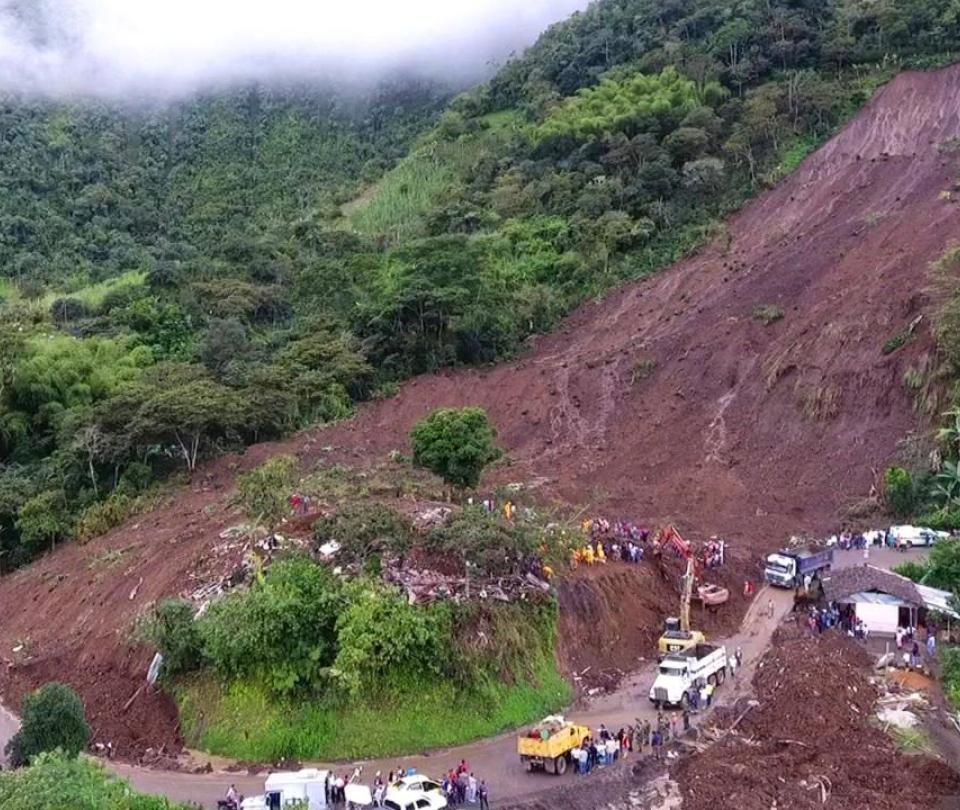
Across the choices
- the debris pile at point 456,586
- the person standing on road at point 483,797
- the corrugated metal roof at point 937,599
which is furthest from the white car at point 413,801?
the corrugated metal roof at point 937,599

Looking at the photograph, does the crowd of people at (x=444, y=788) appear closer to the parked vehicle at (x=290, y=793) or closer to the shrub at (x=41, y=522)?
the parked vehicle at (x=290, y=793)

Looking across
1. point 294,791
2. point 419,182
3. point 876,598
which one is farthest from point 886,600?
point 419,182

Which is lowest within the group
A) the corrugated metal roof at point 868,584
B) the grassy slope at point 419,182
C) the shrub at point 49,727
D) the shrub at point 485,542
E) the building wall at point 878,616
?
the building wall at point 878,616

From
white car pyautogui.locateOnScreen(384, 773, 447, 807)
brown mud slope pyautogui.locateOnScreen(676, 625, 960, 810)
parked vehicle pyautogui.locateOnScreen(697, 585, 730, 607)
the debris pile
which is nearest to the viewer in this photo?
white car pyautogui.locateOnScreen(384, 773, 447, 807)

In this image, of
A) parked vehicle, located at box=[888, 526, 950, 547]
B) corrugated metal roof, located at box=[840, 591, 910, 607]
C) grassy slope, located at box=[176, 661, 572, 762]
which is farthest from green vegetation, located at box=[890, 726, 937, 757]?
parked vehicle, located at box=[888, 526, 950, 547]

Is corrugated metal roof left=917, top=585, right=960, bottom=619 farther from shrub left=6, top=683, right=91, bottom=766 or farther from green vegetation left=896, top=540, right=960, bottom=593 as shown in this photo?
shrub left=6, top=683, right=91, bottom=766

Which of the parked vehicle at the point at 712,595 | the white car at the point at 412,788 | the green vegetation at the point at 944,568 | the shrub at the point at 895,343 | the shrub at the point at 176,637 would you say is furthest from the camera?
the shrub at the point at 895,343
